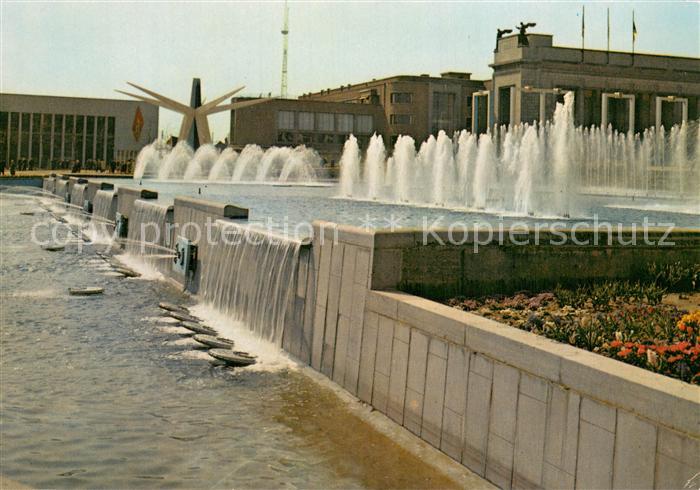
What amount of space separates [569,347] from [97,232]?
26665 millimetres

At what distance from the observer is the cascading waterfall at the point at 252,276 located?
40.6 ft

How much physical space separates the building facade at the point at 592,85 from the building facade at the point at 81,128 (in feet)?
161

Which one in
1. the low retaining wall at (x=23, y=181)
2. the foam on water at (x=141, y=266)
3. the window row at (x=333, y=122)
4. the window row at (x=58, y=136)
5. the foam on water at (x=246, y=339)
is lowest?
the foam on water at (x=246, y=339)

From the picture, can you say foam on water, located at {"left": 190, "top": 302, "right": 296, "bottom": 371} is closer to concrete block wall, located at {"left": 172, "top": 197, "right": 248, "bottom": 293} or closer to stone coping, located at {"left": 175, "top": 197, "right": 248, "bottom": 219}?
concrete block wall, located at {"left": 172, "top": 197, "right": 248, "bottom": 293}

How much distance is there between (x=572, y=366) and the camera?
20.2 feet

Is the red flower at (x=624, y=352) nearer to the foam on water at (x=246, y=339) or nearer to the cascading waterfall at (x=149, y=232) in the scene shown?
the foam on water at (x=246, y=339)

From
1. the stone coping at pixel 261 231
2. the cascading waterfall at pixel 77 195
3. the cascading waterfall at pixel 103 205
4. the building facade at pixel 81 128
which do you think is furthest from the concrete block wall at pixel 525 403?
the building facade at pixel 81 128

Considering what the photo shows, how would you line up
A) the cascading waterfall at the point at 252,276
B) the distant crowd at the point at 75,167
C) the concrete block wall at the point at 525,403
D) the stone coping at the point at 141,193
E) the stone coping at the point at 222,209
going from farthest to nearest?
the distant crowd at the point at 75,167 < the stone coping at the point at 141,193 < the stone coping at the point at 222,209 < the cascading waterfall at the point at 252,276 < the concrete block wall at the point at 525,403

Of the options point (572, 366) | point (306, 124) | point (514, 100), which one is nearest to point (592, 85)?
point (514, 100)

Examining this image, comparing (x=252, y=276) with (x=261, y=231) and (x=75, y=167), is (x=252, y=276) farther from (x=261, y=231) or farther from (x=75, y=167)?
(x=75, y=167)

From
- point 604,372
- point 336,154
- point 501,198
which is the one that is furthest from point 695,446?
point 336,154

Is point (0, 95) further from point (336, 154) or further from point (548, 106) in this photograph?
point (548, 106)

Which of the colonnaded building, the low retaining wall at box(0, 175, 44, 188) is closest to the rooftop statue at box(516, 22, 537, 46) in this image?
the colonnaded building

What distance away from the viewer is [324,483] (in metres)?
7.17
